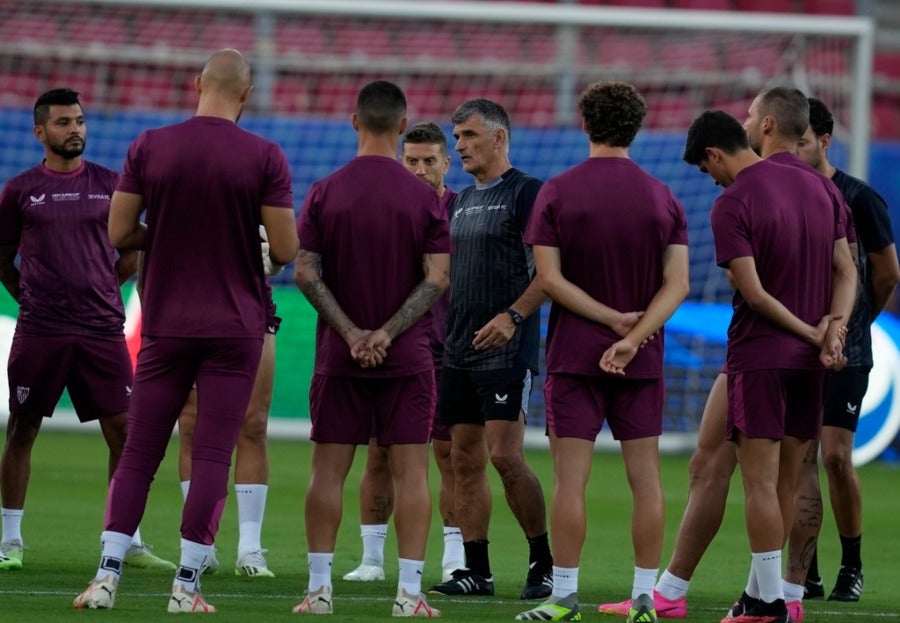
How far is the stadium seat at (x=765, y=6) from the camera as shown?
2734 centimetres

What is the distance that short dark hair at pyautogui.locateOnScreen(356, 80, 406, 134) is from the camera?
6.73 m

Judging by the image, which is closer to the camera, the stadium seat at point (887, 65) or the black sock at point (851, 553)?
the black sock at point (851, 553)

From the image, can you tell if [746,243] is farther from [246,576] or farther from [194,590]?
[246,576]

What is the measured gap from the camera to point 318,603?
6.64m

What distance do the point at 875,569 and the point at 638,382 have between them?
3.27m

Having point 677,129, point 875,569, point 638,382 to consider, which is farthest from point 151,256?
point 677,129

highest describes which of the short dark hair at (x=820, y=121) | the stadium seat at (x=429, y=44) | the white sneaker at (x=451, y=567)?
the stadium seat at (x=429, y=44)

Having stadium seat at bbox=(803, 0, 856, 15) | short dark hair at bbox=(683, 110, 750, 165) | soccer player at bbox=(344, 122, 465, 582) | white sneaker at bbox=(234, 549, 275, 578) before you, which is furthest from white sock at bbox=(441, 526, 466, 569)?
stadium seat at bbox=(803, 0, 856, 15)

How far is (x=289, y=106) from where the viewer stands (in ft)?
68.7

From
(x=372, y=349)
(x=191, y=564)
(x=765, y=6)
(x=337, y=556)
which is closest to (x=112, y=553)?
(x=191, y=564)

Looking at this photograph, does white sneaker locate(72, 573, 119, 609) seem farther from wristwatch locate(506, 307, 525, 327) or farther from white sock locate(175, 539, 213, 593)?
wristwatch locate(506, 307, 525, 327)

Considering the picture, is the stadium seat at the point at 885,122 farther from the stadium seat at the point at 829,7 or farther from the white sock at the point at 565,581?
Answer: the white sock at the point at 565,581

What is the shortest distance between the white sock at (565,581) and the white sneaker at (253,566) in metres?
2.02

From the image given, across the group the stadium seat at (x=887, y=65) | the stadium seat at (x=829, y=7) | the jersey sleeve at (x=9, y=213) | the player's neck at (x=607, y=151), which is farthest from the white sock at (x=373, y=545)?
the stadium seat at (x=887, y=65)
